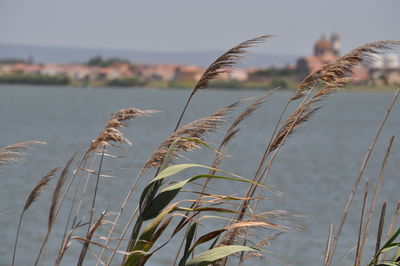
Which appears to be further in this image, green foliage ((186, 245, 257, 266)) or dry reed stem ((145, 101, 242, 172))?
dry reed stem ((145, 101, 242, 172))

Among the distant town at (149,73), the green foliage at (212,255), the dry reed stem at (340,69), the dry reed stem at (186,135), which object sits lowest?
the distant town at (149,73)

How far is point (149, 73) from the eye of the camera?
168375 mm

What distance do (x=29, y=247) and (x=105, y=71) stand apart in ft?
492

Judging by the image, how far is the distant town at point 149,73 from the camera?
455ft

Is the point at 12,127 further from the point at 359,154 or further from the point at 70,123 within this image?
the point at 359,154

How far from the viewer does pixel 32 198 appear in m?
2.81

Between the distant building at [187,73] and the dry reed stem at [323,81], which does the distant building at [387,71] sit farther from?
the dry reed stem at [323,81]

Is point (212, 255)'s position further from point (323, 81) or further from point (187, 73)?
point (187, 73)

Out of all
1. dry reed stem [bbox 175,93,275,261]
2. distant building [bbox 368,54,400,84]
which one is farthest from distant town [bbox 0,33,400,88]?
dry reed stem [bbox 175,93,275,261]

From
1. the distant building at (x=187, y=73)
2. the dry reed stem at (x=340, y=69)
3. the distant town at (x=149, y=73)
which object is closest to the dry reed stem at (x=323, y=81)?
the dry reed stem at (x=340, y=69)

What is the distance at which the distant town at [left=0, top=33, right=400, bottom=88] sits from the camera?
139m

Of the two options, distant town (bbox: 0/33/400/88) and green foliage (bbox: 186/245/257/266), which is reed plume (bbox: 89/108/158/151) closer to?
green foliage (bbox: 186/245/257/266)

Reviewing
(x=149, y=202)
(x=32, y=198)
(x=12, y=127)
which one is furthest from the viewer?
(x=12, y=127)

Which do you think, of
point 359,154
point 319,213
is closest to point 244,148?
point 359,154
